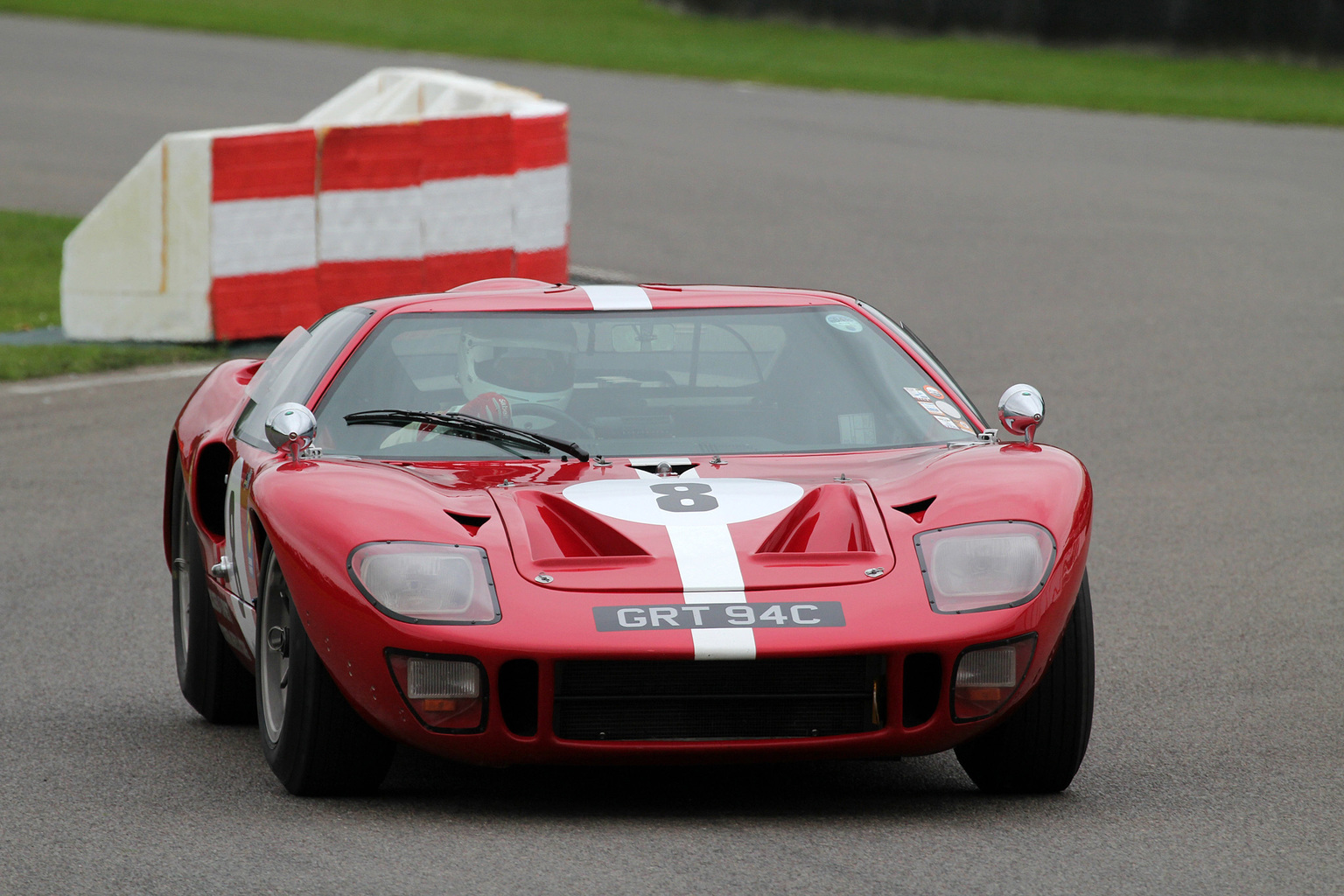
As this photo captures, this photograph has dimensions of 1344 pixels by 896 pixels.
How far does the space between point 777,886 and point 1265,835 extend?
112 centimetres

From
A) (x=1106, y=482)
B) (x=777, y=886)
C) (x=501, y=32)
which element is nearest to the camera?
(x=777, y=886)

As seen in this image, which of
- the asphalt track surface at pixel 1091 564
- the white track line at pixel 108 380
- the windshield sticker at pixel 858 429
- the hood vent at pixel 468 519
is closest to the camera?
the asphalt track surface at pixel 1091 564

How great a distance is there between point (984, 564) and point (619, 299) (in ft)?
4.92

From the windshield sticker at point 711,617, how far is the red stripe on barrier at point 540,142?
28.0 ft

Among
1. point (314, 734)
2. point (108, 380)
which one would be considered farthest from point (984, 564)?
point (108, 380)

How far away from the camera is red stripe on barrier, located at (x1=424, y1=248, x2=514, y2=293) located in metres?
12.4

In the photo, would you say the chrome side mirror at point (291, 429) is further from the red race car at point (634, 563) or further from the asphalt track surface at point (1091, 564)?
the asphalt track surface at point (1091, 564)

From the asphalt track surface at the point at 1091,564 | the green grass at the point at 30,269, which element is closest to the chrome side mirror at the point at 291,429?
the asphalt track surface at the point at 1091,564

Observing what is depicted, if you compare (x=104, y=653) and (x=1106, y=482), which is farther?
(x=1106, y=482)

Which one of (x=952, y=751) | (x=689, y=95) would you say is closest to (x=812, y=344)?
(x=952, y=751)

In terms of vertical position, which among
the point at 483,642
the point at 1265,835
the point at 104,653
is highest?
the point at 483,642

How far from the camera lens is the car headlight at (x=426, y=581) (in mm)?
4504

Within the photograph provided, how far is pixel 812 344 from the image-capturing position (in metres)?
5.71

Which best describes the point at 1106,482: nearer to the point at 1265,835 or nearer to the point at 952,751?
the point at 952,751
